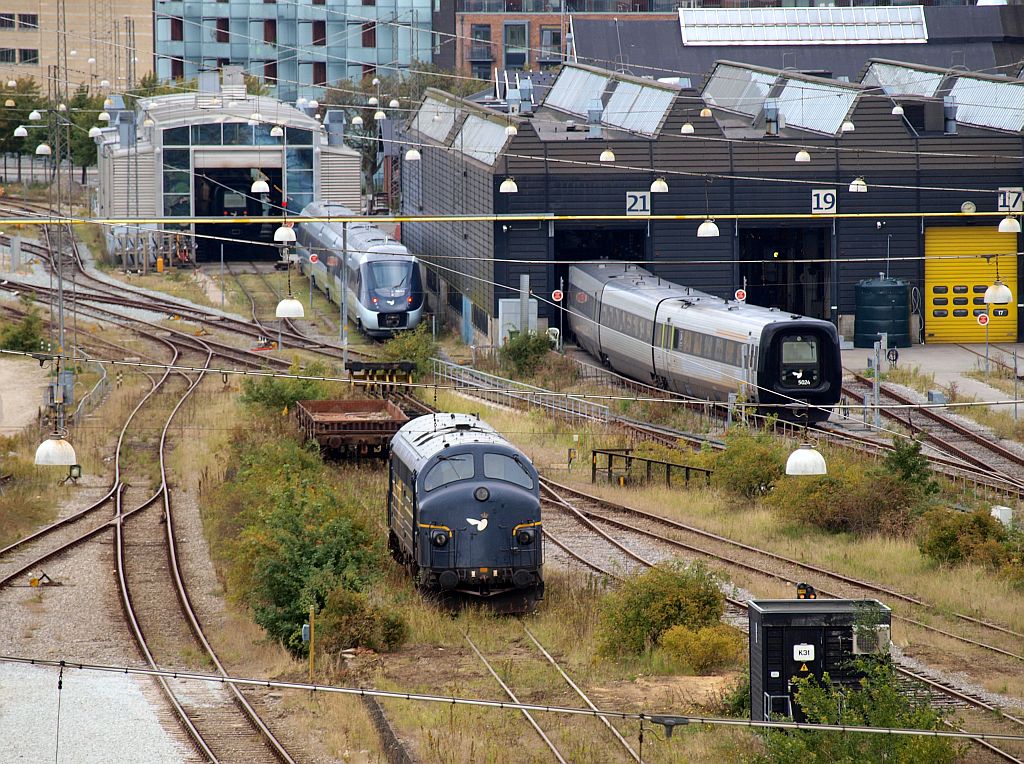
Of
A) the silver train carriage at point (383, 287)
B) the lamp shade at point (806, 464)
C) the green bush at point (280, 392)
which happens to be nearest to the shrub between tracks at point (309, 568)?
the lamp shade at point (806, 464)

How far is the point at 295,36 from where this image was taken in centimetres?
10156

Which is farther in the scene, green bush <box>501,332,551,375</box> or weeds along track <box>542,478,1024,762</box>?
green bush <box>501,332,551,375</box>

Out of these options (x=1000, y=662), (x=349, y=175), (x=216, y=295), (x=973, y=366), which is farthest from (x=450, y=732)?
(x=349, y=175)

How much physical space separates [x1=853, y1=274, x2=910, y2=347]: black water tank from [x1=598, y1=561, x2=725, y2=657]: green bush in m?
28.5

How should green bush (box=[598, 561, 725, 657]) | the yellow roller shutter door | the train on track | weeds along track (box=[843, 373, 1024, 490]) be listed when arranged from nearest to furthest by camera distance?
green bush (box=[598, 561, 725, 657]) → weeds along track (box=[843, 373, 1024, 490]) → the train on track → the yellow roller shutter door

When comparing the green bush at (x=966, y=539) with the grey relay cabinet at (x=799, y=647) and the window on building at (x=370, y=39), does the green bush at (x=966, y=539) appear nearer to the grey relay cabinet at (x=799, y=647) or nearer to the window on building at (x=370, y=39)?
the grey relay cabinet at (x=799, y=647)

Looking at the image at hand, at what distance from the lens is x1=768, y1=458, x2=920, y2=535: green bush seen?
28281mm

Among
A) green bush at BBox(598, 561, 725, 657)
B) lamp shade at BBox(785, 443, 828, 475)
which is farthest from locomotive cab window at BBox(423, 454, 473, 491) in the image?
lamp shade at BBox(785, 443, 828, 475)

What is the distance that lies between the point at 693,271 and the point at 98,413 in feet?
61.6

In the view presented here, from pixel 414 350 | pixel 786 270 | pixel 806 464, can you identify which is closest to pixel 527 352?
pixel 414 350

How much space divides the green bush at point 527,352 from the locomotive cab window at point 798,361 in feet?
35.3

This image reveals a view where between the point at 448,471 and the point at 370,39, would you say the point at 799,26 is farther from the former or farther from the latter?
the point at 448,471

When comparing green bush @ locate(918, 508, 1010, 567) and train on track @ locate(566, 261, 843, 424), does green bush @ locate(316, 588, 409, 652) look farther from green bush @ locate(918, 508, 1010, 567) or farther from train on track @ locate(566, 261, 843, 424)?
train on track @ locate(566, 261, 843, 424)

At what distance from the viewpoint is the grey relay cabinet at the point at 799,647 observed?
1723 centimetres
